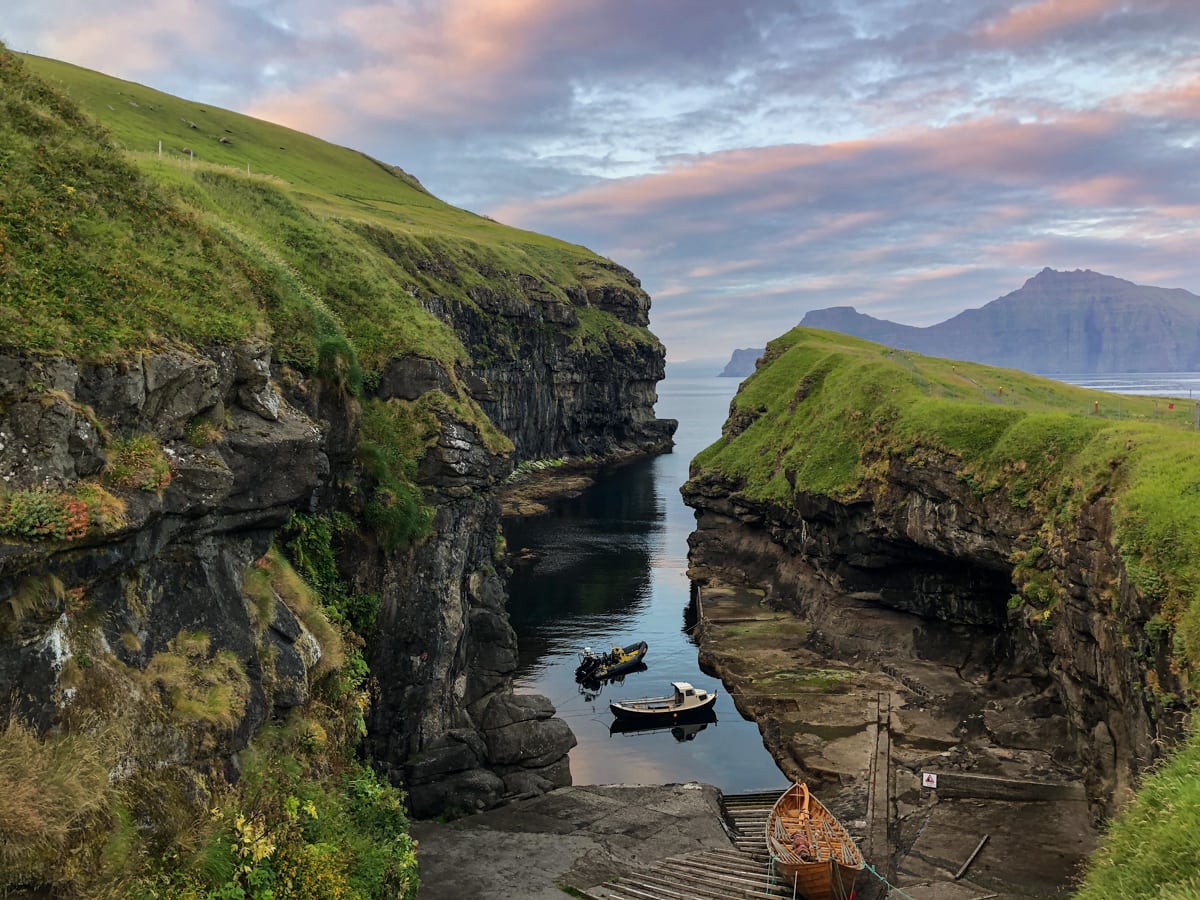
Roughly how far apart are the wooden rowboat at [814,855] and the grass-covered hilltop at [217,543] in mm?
15066

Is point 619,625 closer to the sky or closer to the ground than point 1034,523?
closer to the ground

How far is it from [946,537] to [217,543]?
158ft

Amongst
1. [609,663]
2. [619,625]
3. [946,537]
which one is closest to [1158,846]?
[946,537]

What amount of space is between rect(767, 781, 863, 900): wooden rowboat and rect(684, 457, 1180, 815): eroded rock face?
37.8 ft

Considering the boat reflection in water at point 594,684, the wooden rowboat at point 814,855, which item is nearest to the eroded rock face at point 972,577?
the wooden rowboat at point 814,855

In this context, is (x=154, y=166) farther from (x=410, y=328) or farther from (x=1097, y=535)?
(x=1097, y=535)

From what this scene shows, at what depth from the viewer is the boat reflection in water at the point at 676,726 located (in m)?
59.4

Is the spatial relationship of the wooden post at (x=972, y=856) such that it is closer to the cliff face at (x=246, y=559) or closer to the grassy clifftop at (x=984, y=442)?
→ the grassy clifftop at (x=984, y=442)

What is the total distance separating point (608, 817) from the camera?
133ft

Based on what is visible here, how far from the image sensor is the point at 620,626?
8175 cm

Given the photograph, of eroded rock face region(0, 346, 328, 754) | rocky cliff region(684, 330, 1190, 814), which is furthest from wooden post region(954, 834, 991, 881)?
eroded rock face region(0, 346, 328, 754)

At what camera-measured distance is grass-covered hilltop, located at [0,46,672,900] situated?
1745 cm

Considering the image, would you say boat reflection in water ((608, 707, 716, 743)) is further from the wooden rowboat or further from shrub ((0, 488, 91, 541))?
shrub ((0, 488, 91, 541))

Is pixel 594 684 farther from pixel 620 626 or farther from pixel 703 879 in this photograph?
pixel 703 879
